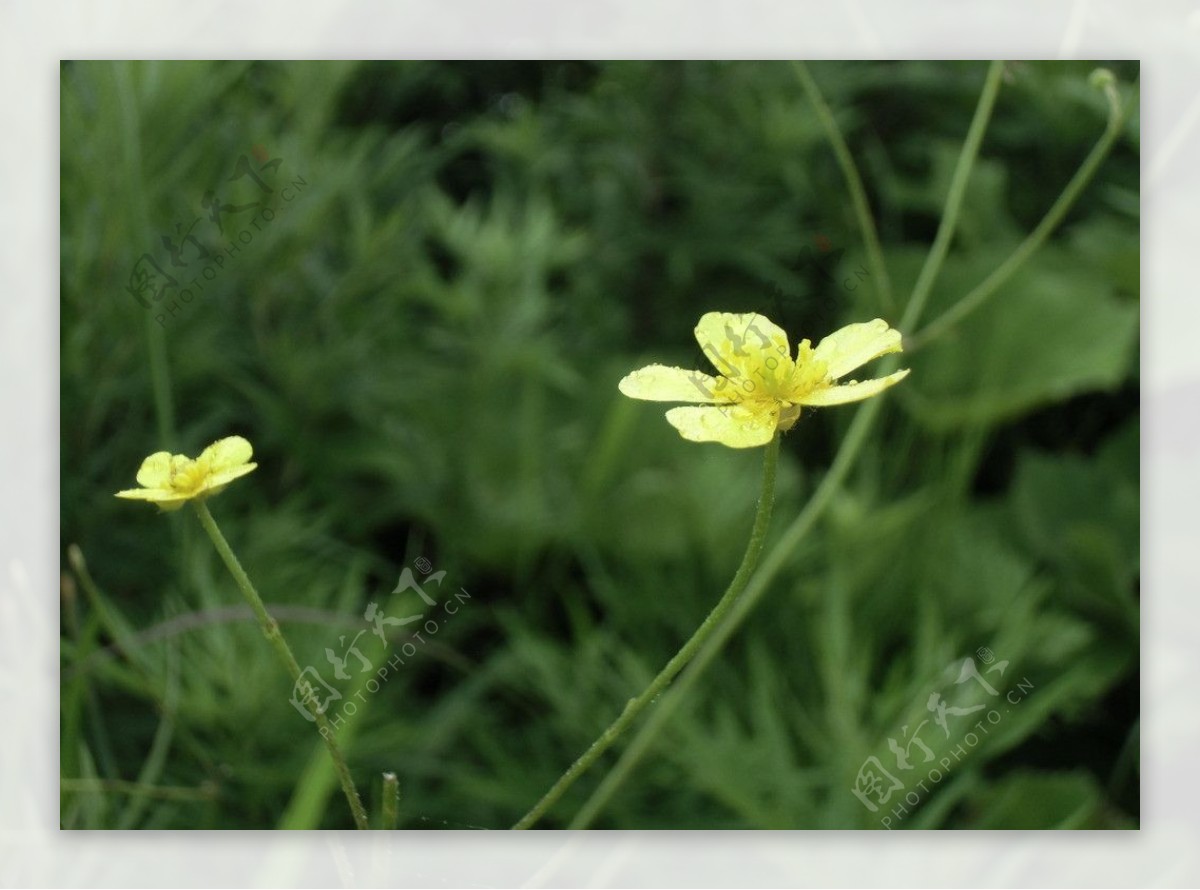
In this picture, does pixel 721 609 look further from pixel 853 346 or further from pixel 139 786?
pixel 139 786

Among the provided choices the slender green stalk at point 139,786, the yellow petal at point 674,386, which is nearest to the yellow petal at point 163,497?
the yellow petal at point 674,386

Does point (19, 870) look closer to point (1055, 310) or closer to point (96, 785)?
point (96, 785)

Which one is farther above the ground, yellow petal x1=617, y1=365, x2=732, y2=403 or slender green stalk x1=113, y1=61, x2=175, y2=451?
slender green stalk x1=113, y1=61, x2=175, y2=451

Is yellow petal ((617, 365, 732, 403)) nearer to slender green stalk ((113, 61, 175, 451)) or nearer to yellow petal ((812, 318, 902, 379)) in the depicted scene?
yellow petal ((812, 318, 902, 379))

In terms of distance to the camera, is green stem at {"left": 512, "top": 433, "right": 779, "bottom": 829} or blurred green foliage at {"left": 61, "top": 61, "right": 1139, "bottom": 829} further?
blurred green foliage at {"left": 61, "top": 61, "right": 1139, "bottom": 829}

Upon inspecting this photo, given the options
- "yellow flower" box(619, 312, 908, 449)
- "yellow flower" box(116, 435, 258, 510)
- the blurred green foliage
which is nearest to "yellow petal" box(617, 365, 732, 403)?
"yellow flower" box(619, 312, 908, 449)

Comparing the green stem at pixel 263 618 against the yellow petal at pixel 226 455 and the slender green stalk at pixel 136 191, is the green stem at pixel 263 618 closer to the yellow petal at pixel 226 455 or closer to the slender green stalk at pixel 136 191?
the yellow petal at pixel 226 455

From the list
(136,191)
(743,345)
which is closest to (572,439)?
(136,191)
